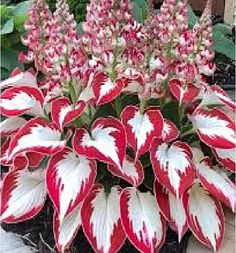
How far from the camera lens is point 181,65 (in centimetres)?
162

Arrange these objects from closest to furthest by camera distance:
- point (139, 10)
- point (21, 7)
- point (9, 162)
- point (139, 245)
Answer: point (139, 245) < point (9, 162) < point (139, 10) < point (21, 7)

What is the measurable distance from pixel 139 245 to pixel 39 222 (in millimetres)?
391

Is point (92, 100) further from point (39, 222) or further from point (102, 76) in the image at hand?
point (39, 222)

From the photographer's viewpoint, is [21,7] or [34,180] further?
[21,7]

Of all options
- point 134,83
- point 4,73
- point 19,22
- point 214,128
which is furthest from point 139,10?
point 214,128

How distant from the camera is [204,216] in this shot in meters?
1.60

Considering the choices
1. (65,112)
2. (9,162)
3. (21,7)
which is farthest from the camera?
(21,7)

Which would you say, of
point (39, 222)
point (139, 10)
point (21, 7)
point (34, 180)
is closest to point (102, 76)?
point (34, 180)

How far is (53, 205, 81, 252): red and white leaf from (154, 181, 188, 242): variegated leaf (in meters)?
0.22

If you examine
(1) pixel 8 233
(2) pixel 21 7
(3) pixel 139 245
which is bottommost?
(1) pixel 8 233

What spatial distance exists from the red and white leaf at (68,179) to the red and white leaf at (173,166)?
17cm

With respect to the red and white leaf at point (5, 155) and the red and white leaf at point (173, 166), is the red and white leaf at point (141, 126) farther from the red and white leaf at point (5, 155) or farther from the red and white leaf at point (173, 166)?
the red and white leaf at point (5, 155)

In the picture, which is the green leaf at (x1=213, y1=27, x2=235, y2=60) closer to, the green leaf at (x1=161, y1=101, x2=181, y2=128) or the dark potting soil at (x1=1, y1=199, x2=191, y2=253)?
the green leaf at (x1=161, y1=101, x2=181, y2=128)

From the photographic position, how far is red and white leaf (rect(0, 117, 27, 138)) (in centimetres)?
182
